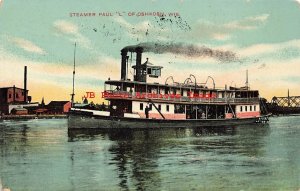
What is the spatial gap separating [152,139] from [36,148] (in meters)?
4.57

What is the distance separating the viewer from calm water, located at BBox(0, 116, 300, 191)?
906 cm

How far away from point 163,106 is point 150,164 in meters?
10.7

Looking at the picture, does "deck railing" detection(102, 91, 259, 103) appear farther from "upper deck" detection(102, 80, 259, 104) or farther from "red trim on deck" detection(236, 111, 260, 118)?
"red trim on deck" detection(236, 111, 260, 118)

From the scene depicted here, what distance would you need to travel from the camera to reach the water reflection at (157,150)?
9648 mm

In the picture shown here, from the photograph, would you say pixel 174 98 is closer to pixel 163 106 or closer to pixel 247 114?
pixel 163 106

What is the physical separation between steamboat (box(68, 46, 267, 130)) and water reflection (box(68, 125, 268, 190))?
496mm

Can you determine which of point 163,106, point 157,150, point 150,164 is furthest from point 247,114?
point 150,164


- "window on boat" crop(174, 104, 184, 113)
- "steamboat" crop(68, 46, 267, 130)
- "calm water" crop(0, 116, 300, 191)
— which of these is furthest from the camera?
"window on boat" crop(174, 104, 184, 113)

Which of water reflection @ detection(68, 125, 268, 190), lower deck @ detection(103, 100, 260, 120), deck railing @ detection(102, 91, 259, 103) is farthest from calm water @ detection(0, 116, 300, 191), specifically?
lower deck @ detection(103, 100, 260, 120)

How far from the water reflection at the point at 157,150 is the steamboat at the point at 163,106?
496 mm

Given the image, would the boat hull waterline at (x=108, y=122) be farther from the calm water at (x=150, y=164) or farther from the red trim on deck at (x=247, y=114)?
the red trim on deck at (x=247, y=114)

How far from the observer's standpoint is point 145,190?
27.8 ft

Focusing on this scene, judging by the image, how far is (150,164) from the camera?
11.1 metres

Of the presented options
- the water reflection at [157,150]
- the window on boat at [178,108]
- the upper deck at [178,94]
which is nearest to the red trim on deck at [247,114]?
the upper deck at [178,94]
